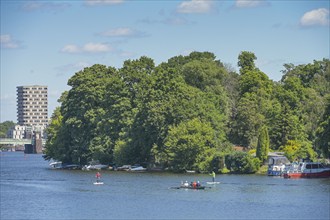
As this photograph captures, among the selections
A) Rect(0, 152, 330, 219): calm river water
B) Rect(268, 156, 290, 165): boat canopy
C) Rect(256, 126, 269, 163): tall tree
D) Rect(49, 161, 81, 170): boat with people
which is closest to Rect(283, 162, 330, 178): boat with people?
Rect(0, 152, 330, 219): calm river water

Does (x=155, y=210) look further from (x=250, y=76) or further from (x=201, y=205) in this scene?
(x=250, y=76)

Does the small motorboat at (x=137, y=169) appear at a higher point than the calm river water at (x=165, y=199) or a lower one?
higher

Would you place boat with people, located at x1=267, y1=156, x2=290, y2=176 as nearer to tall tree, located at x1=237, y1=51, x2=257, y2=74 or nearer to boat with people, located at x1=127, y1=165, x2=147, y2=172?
boat with people, located at x1=127, y1=165, x2=147, y2=172

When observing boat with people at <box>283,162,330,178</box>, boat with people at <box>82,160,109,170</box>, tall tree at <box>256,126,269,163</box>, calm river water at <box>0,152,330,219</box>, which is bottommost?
calm river water at <box>0,152,330,219</box>

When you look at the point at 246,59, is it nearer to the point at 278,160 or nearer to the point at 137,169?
the point at 137,169

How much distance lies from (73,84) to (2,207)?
7359 centimetres

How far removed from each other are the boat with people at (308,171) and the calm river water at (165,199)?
317 centimetres

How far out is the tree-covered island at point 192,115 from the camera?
126500 mm

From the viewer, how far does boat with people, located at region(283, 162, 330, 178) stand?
111875 mm

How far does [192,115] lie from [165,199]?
4455 centimetres

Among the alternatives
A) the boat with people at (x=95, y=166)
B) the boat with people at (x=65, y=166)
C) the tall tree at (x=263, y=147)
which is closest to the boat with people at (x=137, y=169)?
the boat with people at (x=95, y=166)

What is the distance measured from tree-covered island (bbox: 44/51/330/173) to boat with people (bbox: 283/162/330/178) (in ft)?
6.91

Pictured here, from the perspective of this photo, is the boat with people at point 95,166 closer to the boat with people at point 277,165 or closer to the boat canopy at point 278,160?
the boat with people at point 277,165

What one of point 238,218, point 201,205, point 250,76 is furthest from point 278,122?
point 238,218
